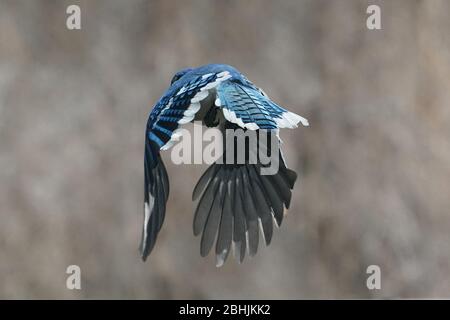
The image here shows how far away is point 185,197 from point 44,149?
0.69m

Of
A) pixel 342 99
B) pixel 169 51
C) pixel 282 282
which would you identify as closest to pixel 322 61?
pixel 342 99

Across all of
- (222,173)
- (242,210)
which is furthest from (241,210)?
(222,173)

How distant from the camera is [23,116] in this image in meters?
3.70

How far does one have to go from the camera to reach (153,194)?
1.88 metres

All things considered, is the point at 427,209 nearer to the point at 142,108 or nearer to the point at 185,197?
the point at 185,197

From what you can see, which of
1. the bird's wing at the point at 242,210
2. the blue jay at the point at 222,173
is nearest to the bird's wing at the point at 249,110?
the blue jay at the point at 222,173

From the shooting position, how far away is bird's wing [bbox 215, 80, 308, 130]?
178 centimetres

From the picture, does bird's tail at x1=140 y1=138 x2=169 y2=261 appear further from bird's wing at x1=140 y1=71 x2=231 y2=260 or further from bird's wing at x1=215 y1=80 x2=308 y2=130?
bird's wing at x1=215 y1=80 x2=308 y2=130

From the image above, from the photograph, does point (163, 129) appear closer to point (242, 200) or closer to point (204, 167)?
point (242, 200)

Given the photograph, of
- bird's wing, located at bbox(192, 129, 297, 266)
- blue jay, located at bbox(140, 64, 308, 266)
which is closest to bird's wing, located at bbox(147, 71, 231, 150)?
blue jay, located at bbox(140, 64, 308, 266)

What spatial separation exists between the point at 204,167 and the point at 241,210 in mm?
1651

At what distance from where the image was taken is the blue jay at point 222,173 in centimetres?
180

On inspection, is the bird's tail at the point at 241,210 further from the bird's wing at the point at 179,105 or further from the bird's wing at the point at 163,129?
the bird's wing at the point at 179,105

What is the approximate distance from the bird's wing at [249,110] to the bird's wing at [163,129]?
0.03 metres
